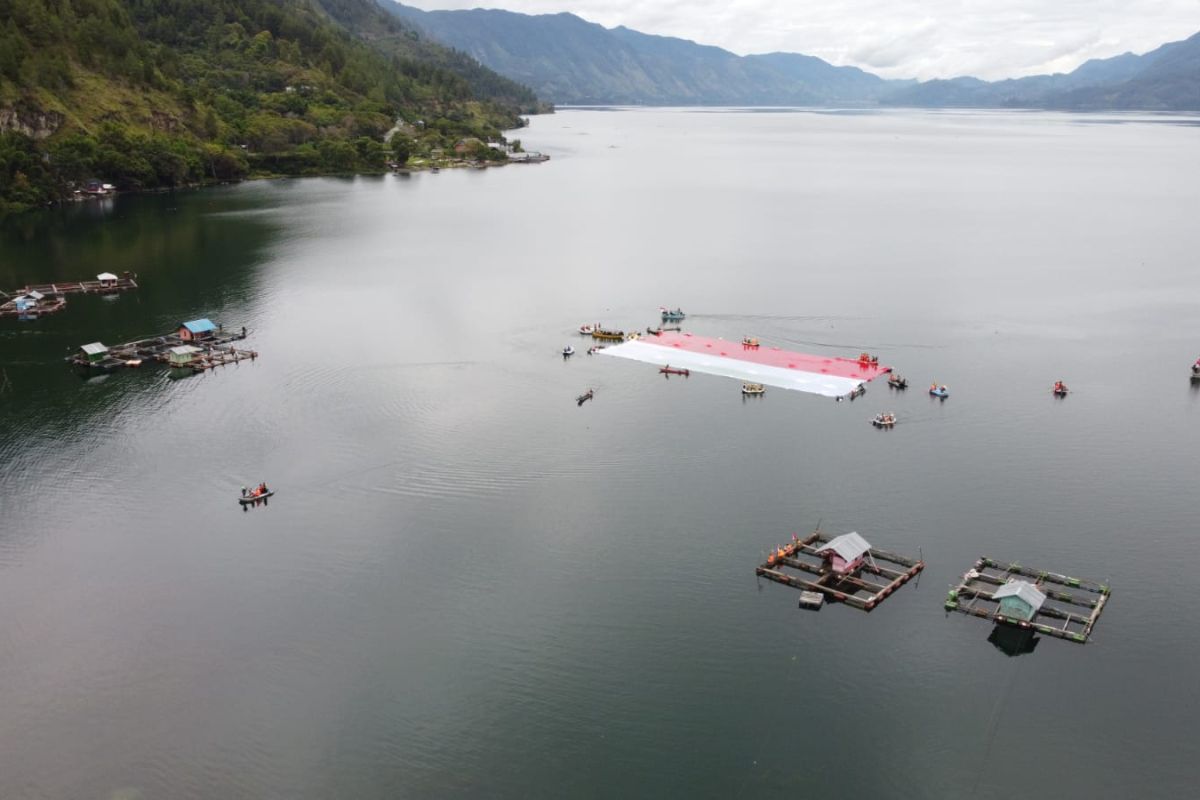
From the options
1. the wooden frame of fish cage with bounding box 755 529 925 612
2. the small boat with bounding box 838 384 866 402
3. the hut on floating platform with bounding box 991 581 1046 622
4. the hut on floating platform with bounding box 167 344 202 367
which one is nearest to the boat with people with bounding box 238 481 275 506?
the hut on floating platform with bounding box 167 344 202 367

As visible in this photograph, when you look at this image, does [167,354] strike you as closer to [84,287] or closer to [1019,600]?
[84,287]

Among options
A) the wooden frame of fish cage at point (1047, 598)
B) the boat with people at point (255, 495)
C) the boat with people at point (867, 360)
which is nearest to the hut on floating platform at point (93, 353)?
the boat with people at point (255, 495)

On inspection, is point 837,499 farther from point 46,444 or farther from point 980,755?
point 46,444

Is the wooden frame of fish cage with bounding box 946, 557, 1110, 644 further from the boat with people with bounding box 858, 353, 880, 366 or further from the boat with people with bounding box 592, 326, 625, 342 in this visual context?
the boat with people with bounding box 592, 326, 625, 342

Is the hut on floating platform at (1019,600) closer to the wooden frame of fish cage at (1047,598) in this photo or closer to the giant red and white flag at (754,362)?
the wooden frame of fish cage at (1047,598)

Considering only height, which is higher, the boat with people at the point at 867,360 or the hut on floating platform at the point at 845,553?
the boat with people at the point at 867,360

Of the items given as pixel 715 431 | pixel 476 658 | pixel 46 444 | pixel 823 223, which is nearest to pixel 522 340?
pixel 715 431
